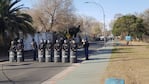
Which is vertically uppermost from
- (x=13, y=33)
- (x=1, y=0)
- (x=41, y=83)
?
(x=1, y=0)

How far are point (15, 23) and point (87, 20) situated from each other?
14207 cm

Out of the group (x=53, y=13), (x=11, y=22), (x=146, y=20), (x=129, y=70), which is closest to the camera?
(x=129, y=70)

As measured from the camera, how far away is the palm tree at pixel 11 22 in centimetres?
3822

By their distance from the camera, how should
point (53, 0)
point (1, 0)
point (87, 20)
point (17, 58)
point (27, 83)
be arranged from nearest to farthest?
point (27, 83) → point (17, 58) → point (1, 0) → point (53, 0) → point (87, 20)

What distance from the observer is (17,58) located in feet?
97.0

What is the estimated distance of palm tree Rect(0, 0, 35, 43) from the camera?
3822 cm

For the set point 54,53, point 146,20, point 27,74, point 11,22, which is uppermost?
point 146,20

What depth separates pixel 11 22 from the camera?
38.7 m

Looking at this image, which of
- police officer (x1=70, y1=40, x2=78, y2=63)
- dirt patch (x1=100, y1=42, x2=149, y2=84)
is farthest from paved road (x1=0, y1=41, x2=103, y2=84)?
police officer (x1=70, y1=40, x2=78, y2=63)

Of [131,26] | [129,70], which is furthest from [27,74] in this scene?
[131,26]

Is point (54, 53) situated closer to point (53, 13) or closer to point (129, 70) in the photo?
point (129, 70)

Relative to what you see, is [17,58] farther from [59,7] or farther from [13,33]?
[59,7]

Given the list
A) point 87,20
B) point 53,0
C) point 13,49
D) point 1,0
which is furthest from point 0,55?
point 87,20

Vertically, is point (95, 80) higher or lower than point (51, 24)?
lower
